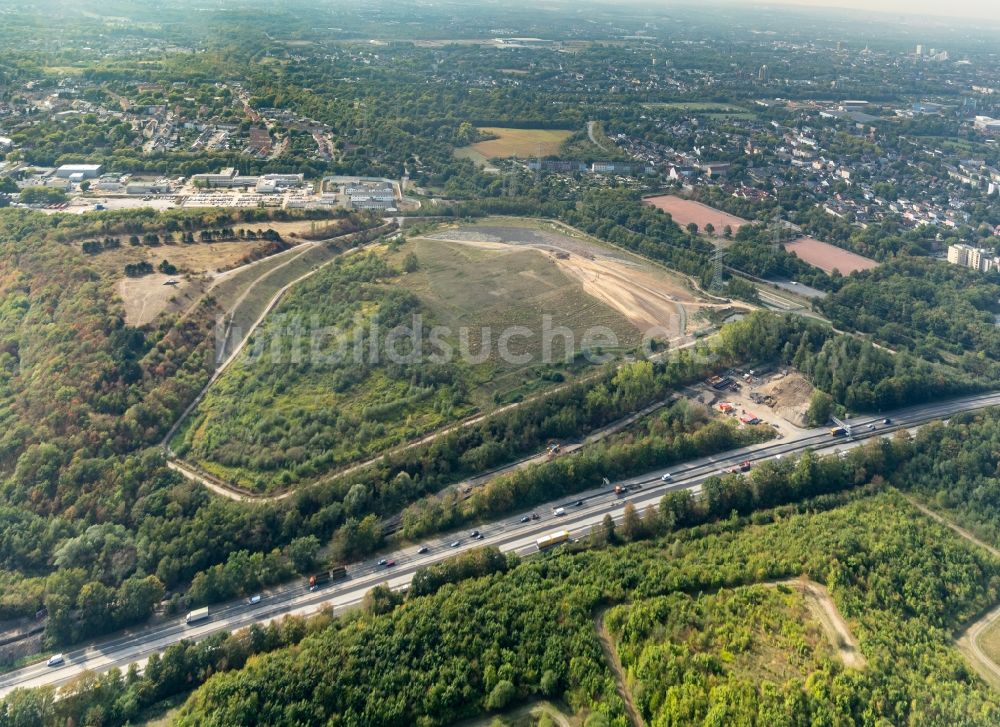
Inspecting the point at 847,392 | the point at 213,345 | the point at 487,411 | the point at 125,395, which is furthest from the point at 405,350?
the point at 847,392

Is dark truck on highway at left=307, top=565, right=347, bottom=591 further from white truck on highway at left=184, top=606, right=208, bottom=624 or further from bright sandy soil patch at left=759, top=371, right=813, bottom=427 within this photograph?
bright sandy soil patch at left=759, top=371, right=813, bottom=427

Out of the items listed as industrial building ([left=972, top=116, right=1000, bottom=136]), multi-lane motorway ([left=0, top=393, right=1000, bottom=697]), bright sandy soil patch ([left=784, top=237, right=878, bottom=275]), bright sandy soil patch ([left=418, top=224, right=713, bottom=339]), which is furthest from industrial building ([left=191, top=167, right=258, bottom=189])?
industrial building ([left=972, top=116, right=1000, bottom=136])

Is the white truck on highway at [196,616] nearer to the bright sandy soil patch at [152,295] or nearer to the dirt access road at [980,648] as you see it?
the bright sandy soil patch at [152,295]

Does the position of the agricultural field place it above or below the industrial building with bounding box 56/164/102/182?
above

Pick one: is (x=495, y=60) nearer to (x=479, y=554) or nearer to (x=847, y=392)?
(x=847, y=392)

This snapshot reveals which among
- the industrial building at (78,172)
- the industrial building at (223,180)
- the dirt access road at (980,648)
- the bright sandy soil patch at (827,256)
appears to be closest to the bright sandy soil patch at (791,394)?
the dirt access road at (980,648)

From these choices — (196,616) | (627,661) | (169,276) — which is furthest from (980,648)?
(169,276)
